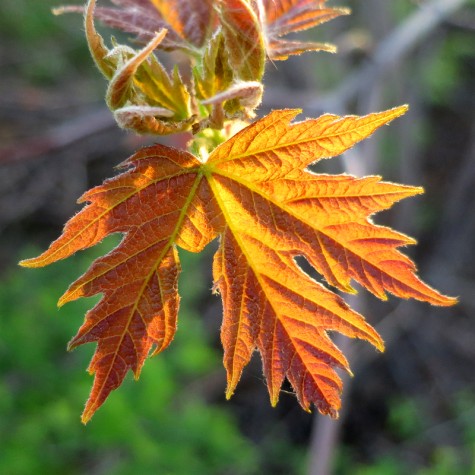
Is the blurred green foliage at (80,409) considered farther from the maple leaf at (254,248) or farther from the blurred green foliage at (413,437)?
the maple leaf at (254,248)

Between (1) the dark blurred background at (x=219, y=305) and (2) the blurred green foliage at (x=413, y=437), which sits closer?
(1) the dark blurred background at (x=219, y=305)

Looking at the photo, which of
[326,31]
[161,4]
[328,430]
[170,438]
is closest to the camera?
[161,4]

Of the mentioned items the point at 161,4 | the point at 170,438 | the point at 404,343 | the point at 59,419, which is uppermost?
the point at 161,4

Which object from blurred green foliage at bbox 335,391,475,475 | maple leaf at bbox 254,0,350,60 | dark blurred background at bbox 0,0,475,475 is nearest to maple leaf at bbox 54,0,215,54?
maple leaf at bbox 254,0,350,60

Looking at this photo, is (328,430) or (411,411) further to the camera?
(411,411)

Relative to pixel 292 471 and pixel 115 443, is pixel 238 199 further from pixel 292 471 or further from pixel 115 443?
pixel 292 471

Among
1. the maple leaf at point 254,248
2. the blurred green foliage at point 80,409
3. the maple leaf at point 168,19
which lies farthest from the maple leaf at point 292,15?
the blurred green foliage at point 80,409

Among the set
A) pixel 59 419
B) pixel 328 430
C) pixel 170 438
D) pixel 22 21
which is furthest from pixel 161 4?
pixel 22 21
